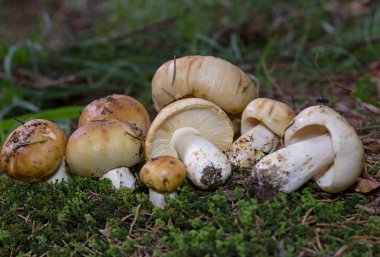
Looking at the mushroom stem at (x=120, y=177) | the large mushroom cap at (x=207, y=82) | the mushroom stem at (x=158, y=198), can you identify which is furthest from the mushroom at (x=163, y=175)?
the large mushroom cap at (x=207, y=82)

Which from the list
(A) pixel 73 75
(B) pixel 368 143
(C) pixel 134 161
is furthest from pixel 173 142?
(A) pixel 73 75

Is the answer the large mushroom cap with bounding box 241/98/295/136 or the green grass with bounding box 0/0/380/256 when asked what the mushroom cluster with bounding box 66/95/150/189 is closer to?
the green grass with bounding box 0/0/380/256

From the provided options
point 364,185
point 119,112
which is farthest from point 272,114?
point 119,112

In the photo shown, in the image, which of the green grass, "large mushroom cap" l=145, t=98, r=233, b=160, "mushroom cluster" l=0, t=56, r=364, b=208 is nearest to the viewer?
the green grass

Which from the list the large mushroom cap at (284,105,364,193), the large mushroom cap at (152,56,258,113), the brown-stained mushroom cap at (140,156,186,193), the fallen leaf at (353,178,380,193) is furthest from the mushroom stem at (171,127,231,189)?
the fallen leaf at (353,178,380,193)

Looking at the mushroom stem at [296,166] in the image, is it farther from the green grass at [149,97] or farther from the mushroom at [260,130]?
the mushroom at [260,130]

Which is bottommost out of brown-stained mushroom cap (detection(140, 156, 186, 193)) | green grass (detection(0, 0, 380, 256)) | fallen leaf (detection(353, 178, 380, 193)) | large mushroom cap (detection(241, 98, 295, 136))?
green grass (detection(0, 0, 380, 256))

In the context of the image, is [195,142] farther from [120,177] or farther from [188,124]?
[120,177]
